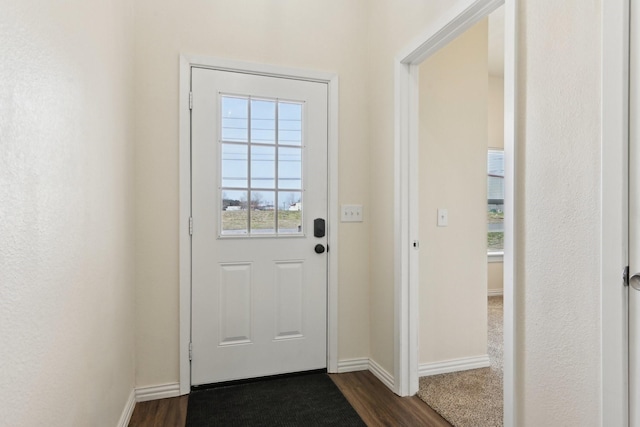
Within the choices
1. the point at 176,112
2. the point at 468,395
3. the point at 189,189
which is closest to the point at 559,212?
→ the point at 468,395

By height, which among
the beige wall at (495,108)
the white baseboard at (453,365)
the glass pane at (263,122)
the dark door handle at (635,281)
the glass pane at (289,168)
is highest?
the beige wall at (495,108)

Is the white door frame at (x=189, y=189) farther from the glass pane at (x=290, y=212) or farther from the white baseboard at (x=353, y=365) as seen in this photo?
the glass pane at (x=290, y=212)

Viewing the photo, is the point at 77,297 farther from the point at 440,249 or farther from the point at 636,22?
the point at 440,249

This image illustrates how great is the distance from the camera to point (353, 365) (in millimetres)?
2580

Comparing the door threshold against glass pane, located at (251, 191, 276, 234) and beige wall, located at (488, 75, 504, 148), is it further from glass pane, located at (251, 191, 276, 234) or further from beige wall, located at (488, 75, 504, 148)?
beige wall, located at (488, 75, 504, 148)

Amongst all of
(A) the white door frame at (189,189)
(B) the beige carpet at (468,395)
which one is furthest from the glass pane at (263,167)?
(B) the beige carpet at (468,395)

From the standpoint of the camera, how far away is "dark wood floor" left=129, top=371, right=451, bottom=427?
1.95m

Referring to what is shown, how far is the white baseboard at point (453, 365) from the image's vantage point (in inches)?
96.8

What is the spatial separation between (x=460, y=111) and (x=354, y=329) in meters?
1.67

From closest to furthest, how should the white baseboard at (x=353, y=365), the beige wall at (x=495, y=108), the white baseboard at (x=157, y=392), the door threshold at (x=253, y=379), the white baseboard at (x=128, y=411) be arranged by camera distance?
1. the white baseboard at (x=128, y=411)
2. the white baseboard at (x=157, y=392)
3. the door threshold at (x=253, y=379)
4. the white baseboard at (x=353, y=365)
5. the beige wall at (x=495, y=108)

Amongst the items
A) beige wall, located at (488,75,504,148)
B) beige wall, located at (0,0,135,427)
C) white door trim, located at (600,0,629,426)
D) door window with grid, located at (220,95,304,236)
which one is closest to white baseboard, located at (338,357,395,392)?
door window with grid, located at (220,95,304,236)

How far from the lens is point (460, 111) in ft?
8.27

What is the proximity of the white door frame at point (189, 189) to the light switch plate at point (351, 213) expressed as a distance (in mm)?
54

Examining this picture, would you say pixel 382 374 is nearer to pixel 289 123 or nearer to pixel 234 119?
pixel 289 123
